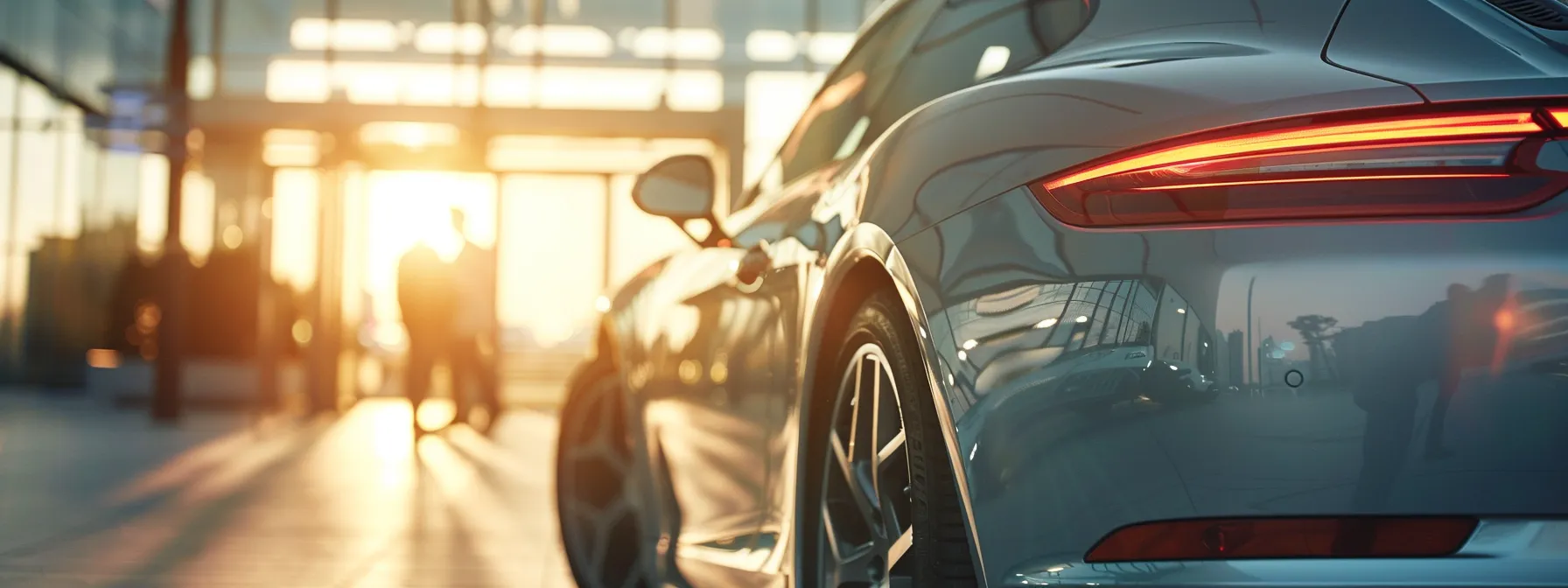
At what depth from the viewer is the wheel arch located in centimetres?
209

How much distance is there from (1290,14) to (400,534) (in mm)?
4812

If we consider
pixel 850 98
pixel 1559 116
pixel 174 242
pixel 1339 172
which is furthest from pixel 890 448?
pixel 174 242

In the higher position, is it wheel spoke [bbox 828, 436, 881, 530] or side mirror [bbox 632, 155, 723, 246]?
side mirror [bbox 632, 155, 723, 246]

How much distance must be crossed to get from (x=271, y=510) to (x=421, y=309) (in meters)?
5.86

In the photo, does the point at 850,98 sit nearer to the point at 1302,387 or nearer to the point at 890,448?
the point at 890,448

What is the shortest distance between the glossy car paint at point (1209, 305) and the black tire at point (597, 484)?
6.92ft

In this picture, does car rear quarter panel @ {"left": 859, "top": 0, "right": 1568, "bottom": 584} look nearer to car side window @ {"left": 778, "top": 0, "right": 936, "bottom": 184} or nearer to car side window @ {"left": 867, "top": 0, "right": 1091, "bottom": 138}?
car side window @ {"left": 867, "top": 0, "right": 1091, "bottom": 138}

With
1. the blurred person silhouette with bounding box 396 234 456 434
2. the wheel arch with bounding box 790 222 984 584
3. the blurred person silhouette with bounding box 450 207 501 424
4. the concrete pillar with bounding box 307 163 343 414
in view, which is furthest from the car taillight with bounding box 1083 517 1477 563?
the concrete pillar with bounding box 307 163 343 414

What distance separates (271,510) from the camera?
7031mm

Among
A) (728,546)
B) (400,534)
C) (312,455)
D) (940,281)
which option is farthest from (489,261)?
(940,281)

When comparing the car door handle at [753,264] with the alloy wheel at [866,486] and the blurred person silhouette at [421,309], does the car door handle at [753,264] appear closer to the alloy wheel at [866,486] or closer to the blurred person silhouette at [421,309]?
the alloy wheel at [866,486]

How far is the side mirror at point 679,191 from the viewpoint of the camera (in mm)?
3754

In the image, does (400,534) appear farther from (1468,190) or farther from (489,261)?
(489,261)

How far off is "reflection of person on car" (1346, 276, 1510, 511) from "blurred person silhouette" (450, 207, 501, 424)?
11.8m
